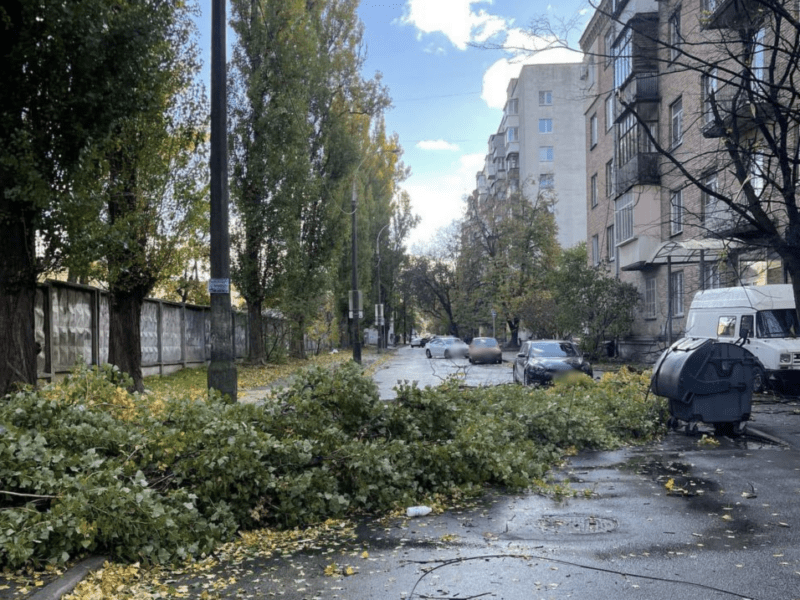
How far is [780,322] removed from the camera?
17719 mm

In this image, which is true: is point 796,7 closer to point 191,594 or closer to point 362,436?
point 362,436

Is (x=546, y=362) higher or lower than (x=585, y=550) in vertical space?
higher

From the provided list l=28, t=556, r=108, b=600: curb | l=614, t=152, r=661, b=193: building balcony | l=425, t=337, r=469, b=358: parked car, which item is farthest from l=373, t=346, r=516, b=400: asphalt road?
l=614, t=152, r=661, b=193: building balcony

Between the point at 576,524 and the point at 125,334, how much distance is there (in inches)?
510

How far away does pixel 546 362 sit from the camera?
20.6m

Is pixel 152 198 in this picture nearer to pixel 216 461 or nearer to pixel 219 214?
pixel 219 214

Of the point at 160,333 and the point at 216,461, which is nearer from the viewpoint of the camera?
the point at 216,461

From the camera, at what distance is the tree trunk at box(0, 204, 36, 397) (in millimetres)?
11078

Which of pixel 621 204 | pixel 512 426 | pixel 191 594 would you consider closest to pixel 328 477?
pixel 191 594

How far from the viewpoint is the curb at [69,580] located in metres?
4.63

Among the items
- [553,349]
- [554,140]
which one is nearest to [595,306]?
[553,349]

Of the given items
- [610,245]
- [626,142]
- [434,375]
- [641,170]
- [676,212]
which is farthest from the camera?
[610,245]

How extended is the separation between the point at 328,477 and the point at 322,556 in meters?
1.34

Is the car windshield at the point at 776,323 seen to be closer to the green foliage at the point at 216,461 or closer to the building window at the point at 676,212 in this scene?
the building window at the point at 676,212
